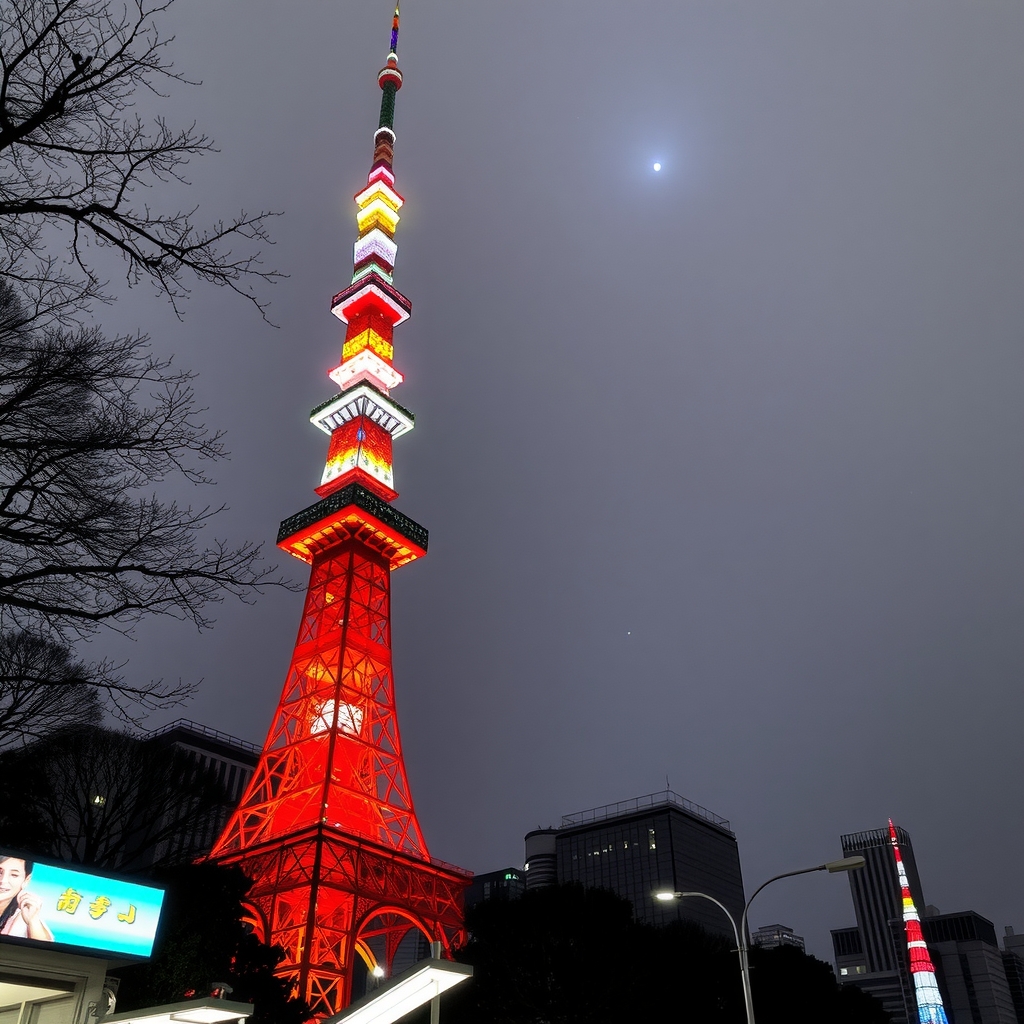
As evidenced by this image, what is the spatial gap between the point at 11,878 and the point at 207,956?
17205 millimetres

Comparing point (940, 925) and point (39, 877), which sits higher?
point (940, 925)

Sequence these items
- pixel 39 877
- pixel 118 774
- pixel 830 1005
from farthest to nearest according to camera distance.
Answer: pixel 830 1005 < pixel 118 774 < pixel 39 877

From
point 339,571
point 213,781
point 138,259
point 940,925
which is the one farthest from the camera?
point 940,925

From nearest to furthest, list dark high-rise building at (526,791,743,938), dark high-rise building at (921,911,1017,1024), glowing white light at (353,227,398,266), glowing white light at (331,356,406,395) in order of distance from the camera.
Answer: glowing white light at (331,356,406,395) < glowing white light at (353,227,398,266) < dark high-rise building at (526,791,743,938) < dark high-rise building at (921,911,1017,1024)

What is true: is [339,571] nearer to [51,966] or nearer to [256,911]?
[256,911]

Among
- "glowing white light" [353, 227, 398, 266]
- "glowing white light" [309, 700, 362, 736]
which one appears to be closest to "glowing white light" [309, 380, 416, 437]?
"glowing white light" [353, 227, 398, 266]

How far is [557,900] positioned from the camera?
3366cm

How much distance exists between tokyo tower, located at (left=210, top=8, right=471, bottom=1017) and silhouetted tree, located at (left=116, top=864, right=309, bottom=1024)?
13.0 ft

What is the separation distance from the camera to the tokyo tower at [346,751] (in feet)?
111

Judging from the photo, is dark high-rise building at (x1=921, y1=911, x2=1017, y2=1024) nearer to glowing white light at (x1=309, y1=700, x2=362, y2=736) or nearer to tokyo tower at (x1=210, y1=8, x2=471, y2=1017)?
tokyo tower at (x1=210, y1=8, x2=471, y2=1017)

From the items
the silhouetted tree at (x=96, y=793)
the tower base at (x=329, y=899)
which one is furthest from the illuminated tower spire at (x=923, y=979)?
the silhouetted tree at (x=96, y=793)

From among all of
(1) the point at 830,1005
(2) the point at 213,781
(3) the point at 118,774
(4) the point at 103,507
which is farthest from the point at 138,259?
(1) the point at 830,1005

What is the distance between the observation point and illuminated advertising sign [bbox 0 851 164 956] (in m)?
9.48

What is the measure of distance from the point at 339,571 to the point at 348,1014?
40.5 metres
